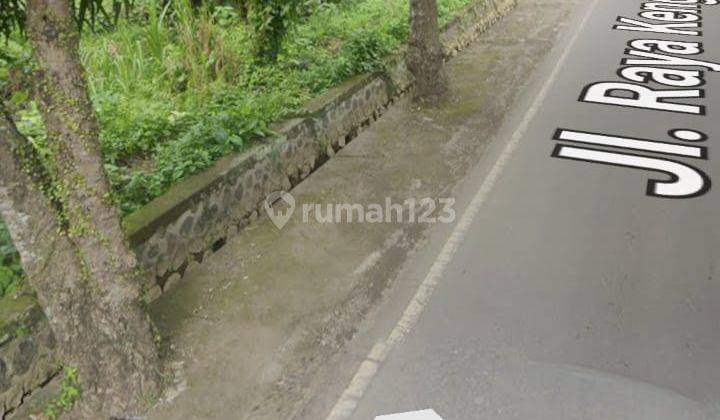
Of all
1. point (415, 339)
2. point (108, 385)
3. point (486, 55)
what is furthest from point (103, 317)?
point (486, 55)

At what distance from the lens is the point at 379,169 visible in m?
6.97

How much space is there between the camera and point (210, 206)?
5.38 m

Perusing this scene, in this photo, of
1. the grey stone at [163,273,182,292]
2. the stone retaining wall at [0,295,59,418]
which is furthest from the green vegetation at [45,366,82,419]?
the grey stone at [163,273,182,292]

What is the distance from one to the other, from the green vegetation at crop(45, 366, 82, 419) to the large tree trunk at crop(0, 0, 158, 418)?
60 millimetres

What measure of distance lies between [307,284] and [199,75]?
3.71 m

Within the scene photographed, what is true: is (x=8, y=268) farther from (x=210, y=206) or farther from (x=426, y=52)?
(x=426, y=52)

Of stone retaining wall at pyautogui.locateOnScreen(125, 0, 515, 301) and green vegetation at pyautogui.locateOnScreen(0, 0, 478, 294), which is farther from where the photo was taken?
green vegetation at pyautogui.locateOnScreen(0, 0, 478, 294)

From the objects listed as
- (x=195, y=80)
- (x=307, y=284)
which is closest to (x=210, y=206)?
(x=307, y=284)

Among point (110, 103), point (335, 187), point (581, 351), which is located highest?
point (110, 103)

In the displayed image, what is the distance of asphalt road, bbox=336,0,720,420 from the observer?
13.0 ft

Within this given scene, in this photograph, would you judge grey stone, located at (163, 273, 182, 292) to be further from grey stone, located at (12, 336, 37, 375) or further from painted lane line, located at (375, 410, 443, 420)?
painted lane line, located at (375, 410, 443, 420)

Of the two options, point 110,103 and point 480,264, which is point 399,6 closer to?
point 110,103

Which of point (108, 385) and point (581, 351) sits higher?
point (108, 385)

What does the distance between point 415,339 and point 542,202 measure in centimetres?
255
